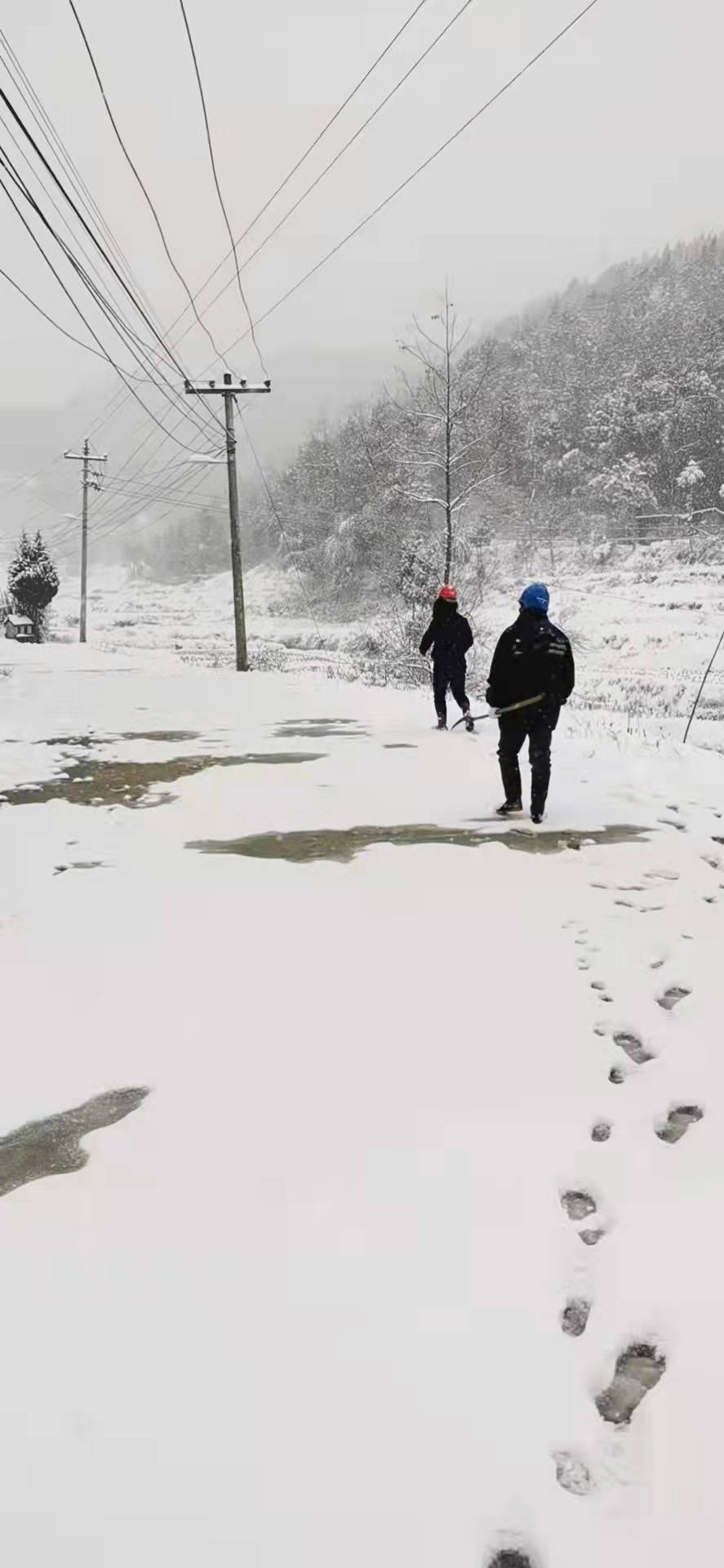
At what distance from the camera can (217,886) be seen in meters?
5.00

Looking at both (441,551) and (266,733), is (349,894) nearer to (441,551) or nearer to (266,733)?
(266,733)

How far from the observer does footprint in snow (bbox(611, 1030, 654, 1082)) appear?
3123mm

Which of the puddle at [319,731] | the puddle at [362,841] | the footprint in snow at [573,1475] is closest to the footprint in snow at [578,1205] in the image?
the footprint in snow at [573,1475]

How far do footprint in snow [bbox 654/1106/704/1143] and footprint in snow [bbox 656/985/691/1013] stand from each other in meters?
0.71

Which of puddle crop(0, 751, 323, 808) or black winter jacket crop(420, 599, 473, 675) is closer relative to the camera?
puddle crop(0, 751, 323, 808)

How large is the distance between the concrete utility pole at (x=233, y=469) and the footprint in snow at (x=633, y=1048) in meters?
16.5

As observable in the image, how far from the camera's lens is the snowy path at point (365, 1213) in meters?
1.56

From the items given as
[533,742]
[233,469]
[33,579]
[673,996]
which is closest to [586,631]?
[233,469]

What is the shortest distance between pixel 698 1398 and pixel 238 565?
1992 cm

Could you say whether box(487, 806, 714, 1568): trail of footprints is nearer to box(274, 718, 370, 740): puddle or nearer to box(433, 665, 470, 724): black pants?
box(433, 665, 470, 724): black pants

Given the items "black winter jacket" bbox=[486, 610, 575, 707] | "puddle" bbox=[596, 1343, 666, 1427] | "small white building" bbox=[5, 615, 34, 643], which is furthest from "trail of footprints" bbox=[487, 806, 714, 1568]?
"small white building" bbox=[5, 615, 34, 643]

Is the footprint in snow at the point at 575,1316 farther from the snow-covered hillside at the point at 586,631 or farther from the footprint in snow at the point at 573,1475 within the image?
the snow-covered hillside at the point at 586,631

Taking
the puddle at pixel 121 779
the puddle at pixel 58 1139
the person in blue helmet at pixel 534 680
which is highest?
the person in blue helmet at pixel 534 680

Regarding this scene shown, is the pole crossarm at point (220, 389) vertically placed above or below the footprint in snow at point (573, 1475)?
above
